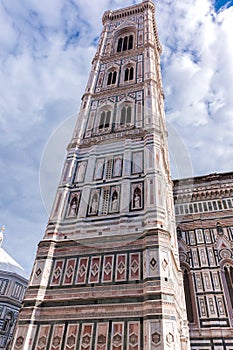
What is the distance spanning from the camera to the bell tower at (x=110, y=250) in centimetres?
559

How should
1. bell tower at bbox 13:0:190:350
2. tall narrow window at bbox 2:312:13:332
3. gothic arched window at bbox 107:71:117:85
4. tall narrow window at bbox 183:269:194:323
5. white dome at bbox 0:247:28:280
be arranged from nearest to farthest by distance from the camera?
bell tower at bbox 13:0:190:350 < tall narrow window at bbox 183:269:194:323 < gothic arched window at bbox 107:71:117:85 < tall narrow window at bbox 2:312:13:332 < white dome at bbox 0:247:28:280

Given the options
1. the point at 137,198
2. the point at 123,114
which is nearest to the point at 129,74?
the point at 123,114

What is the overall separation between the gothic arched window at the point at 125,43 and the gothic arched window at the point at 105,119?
6.30m

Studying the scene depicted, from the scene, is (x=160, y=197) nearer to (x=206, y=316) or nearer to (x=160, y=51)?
(x=206, y=316)

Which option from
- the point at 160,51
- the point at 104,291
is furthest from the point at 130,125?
the point at 160,51

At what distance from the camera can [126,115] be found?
36.8ft

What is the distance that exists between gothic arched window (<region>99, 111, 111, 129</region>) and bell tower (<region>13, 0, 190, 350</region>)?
0.05 m

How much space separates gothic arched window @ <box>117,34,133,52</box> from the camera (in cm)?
1612

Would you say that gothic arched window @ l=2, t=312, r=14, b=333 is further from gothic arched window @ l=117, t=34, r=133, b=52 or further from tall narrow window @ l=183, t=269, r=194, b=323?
gothic arched window @ l=117, t=34, r=133, b=52

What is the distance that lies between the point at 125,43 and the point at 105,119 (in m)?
7.63

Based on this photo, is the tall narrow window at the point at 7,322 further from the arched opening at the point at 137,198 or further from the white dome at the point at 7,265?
the arched opening at the point at 137,198

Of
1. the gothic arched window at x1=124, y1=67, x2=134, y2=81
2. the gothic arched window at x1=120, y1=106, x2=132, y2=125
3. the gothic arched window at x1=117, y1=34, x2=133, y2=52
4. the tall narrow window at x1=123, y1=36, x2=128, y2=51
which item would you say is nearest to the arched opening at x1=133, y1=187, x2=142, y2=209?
the gothic arched window at x1=120, y1=106, x2=132, y2=125

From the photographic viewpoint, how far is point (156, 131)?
386 inches

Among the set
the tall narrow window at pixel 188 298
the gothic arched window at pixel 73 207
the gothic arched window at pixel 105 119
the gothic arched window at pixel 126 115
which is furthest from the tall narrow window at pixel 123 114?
the tall narrow window at pixel 188 298
